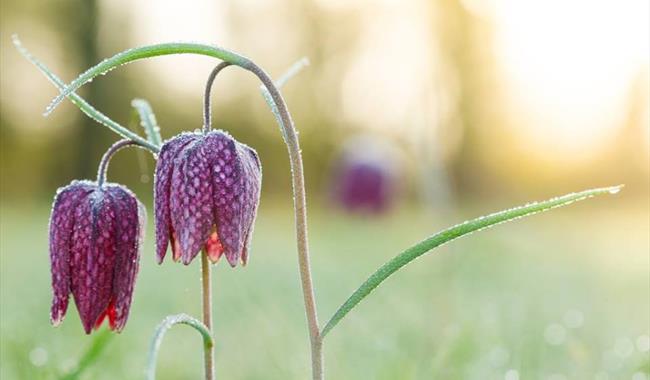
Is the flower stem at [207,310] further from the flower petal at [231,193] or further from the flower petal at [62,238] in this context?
the flower petal at [62,238]

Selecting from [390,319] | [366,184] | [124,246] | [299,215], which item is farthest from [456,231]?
[366,184]

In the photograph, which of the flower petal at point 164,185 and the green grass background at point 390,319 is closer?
the flower petal at point 164,185

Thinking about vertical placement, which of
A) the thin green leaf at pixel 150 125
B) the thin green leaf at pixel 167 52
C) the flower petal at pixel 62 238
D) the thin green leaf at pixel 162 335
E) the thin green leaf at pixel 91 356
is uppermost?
the thin green leaf at pixel 167 52

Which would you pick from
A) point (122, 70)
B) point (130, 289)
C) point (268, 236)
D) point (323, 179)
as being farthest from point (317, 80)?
point (130, 289)

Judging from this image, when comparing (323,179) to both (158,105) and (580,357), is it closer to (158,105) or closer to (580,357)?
(158,105)

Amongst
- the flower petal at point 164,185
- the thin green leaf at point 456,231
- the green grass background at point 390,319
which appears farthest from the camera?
the green grass background at point 390,319

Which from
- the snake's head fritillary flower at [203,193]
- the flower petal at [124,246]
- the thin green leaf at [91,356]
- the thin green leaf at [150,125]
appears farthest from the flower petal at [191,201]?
the thin green leaf at [91,356]
